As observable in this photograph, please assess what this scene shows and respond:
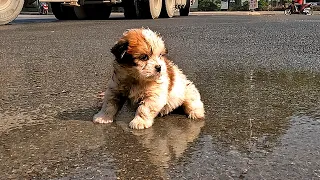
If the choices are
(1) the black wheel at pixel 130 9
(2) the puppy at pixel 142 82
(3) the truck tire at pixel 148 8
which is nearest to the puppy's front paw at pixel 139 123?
(2) the puppy at pixel 142 82

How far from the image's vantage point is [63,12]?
19.3 meters

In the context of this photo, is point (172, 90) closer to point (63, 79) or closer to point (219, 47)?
point (63, 79)

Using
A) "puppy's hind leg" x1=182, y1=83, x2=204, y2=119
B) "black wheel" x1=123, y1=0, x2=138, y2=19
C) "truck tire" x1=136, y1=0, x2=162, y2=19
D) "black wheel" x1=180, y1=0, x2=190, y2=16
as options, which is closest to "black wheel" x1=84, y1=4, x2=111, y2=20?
"black wheel" x1=123, y1=0, x2=138, y2=19

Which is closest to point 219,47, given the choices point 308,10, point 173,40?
point 173,40

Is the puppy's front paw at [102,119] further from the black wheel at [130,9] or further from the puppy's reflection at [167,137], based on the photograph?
the black wheel at [130,9]

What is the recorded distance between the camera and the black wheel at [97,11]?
66.2 ft

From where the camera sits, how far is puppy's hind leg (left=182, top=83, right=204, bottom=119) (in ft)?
10.6

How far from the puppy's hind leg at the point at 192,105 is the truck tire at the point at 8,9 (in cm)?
1060

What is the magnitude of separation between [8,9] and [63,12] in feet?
21.0

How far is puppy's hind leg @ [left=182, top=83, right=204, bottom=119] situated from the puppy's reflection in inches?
2.1

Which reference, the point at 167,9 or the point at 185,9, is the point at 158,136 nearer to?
the point at 167,9

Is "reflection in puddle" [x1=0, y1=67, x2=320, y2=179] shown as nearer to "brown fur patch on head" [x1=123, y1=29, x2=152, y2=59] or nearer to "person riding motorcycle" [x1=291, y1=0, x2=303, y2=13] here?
"brown fur patch on head" [x1=123, y1=29, x2=152, y2=59]

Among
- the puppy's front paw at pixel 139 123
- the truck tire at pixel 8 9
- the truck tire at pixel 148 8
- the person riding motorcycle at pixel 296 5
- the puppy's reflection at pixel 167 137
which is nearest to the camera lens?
the puppy's reflection at pixel 167 137

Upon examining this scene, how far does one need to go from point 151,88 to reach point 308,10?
33.6m
